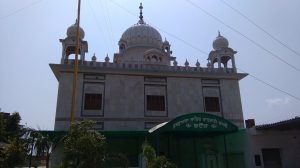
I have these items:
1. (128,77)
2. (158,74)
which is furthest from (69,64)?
(158,74)

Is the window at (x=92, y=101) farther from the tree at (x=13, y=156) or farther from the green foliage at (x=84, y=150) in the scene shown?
the green foliage at (x=84, y=150)

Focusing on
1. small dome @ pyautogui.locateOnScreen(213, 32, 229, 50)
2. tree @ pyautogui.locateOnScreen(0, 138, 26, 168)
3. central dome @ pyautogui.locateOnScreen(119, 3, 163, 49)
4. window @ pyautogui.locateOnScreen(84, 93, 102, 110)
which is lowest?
tree @ pyautogui.locateOnScreen(0, 138, 26, 168)

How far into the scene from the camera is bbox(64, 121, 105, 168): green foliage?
10648mm

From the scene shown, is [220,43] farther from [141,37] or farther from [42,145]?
[42,145]

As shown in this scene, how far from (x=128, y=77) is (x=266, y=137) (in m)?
10.6

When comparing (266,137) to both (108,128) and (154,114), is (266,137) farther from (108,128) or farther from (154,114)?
(108,128)

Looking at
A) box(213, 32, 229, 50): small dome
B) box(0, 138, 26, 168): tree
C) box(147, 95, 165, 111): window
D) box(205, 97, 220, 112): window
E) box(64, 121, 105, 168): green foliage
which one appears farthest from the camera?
box(213, 32, 229, 50): small dome

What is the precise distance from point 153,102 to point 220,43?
353 inches

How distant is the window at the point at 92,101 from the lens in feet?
66.5

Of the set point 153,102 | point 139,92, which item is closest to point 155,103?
point 153,102

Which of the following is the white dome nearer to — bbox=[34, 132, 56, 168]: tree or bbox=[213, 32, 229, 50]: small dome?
bbox=[213, 32, 229, 50]: small dome

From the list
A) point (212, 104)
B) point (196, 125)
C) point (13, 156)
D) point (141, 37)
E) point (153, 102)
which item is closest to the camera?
point (13, 156)

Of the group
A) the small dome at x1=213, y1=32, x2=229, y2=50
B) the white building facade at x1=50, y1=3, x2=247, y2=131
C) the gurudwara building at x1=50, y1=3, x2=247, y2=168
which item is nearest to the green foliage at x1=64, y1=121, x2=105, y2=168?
the gurudwara building at x1=50, y1=3, x2=247, y2=168

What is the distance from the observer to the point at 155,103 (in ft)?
70.1
